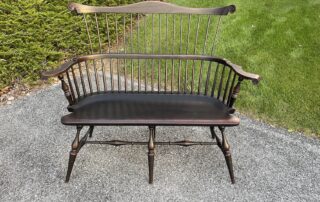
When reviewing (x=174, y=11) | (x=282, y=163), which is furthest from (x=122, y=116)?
(x=282, y=163)

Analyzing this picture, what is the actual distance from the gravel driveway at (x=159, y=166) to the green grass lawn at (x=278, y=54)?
32cm

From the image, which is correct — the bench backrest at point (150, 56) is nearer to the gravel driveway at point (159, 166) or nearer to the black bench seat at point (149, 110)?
the black bench seat at point (149, 110)

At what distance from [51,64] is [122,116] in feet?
7.31

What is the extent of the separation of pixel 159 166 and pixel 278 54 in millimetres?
2816

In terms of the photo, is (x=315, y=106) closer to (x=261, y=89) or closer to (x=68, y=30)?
(x=261, y=89)

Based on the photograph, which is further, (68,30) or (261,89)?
(68,30)

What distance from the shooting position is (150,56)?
2.86 metres

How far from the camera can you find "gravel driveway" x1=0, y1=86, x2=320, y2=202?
2650 millimetres

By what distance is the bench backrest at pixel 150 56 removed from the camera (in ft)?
9.25

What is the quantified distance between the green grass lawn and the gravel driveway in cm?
32

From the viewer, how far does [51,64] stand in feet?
14.2

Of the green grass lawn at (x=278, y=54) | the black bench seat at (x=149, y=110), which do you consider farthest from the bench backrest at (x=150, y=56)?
the green grass lawn at (x=278, y=54)

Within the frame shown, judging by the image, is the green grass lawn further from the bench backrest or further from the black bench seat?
the black bench seat

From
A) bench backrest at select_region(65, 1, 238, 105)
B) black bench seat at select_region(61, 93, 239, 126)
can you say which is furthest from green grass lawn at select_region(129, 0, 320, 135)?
black bench seat at select_region(61, 93, 239, 126)
